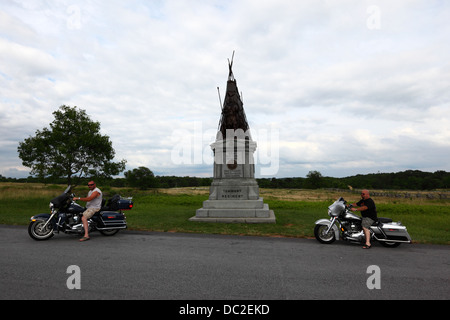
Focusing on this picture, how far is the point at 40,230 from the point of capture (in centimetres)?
829

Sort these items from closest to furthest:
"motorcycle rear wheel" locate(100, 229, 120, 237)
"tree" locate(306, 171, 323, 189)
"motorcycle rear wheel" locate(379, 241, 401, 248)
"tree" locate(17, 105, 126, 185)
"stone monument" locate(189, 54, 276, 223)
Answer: "motorcycle rear wheel" locate(379, 241, 401, 248) < "motorcycle rear wheel" locate(100, 229, 120, 237) < "stone monument" locate(189, 54, 276, 223) < "tree" locate(17, 105, 126, 185) < "tree" locate(306, 171, 323, 189)

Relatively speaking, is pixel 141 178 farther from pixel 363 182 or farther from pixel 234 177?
pixel 363 182

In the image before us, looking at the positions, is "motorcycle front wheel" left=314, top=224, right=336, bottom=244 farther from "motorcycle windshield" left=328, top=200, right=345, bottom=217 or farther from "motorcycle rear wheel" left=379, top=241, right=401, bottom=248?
"motorcycle rear wheel" left=379, top=241, right=401, bottom=248

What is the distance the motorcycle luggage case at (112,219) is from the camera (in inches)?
351

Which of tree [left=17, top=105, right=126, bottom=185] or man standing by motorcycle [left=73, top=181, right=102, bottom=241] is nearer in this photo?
man standing by motorcycle [left=73, top=181, right=102, bottom=241]

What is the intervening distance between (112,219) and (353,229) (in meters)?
7.77

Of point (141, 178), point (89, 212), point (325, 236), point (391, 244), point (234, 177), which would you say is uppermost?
point (234, 177)

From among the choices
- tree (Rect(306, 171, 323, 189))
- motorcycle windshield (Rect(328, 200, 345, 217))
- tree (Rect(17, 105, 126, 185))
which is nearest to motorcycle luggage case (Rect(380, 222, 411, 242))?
motorcycle windshield (Rect(328, 200, 345, 217))

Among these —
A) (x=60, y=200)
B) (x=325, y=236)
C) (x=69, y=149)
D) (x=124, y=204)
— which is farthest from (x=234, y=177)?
(x=69, y=149)

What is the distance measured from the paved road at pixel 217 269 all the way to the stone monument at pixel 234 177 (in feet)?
15.6

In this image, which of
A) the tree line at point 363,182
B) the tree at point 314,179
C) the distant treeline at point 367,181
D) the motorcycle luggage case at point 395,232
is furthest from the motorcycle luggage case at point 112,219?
the tree at point 314,179

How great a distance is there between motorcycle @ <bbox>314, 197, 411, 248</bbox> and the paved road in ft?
0.86

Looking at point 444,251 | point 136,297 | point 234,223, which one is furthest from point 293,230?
point 136,297

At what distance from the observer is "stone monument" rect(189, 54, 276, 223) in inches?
526
